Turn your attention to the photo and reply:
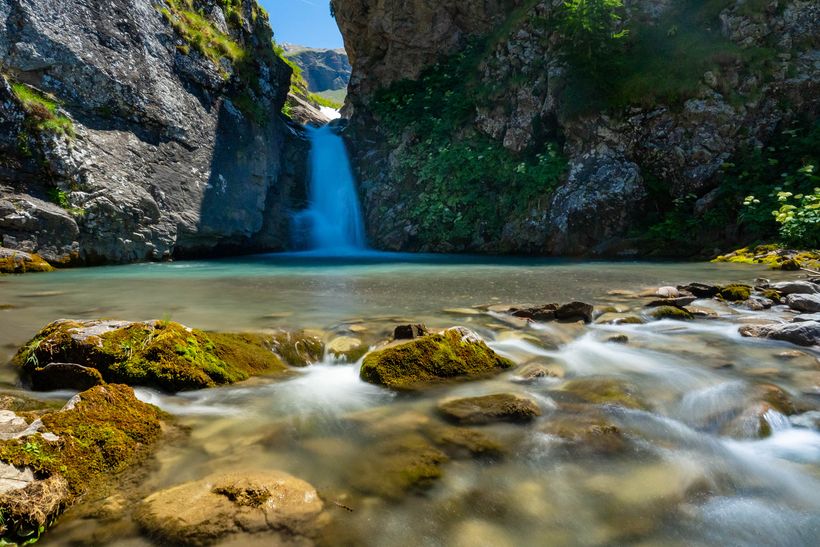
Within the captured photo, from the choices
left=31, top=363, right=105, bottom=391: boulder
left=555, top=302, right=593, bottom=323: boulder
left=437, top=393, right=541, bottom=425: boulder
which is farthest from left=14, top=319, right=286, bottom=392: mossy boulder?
left=555, top=302, right=593, bottom=323: boulder

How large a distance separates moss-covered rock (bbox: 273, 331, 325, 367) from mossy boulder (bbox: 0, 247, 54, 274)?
Result: 1170cm

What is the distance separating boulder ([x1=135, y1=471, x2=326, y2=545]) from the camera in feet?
6.61

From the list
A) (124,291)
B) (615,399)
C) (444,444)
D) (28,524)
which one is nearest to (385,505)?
(444,444)

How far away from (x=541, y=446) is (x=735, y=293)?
6.62 meters

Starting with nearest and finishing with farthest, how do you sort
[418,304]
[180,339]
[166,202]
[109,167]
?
[180,339]
[418,304]
[109,167]
[166,202]

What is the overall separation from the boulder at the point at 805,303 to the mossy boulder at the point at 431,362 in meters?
5.20

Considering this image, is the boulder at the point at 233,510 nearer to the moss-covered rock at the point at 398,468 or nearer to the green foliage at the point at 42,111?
the moss-covered rock at the point at 398,468

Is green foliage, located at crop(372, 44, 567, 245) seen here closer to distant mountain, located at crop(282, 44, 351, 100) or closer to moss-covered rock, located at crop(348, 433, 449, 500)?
moss-covered rock, located at crop(348, 433, 449, 500)

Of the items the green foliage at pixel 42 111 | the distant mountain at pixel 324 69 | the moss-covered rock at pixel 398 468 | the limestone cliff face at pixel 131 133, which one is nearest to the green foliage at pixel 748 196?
the moss-covered rock at pixel 398 468

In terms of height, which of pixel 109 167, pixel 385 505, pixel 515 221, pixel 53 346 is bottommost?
pixel 385 505

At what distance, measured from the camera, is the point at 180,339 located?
13.2 ft

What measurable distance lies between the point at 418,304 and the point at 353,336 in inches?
93.0

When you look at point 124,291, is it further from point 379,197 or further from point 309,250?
point 379,197

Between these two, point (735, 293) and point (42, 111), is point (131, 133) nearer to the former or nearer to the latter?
point (42, 111)
